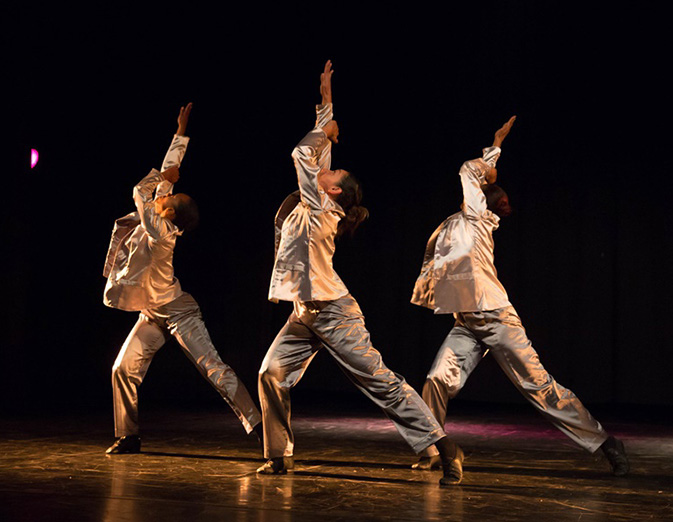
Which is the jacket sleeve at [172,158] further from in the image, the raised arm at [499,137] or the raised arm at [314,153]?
the raised arm at [499,137]

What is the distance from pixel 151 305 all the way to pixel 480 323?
5.16 feet

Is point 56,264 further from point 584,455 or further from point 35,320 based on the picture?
point 584,455

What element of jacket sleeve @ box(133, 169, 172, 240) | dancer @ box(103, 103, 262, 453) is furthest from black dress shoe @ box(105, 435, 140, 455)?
jacket sleeve @ box(133, 169, 172, 240)

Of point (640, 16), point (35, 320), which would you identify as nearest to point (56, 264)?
point (35, 320)

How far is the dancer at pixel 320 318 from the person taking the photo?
3.59m

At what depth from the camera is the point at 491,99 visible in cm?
696

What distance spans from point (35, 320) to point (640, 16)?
4966 millimetres

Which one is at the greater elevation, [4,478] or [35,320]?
[35,320]

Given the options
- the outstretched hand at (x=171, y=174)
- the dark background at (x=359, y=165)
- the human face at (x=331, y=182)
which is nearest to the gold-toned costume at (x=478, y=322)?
the human face at (x=331, y=182)

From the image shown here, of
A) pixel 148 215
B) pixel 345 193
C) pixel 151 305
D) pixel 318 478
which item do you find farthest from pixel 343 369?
pixel 148 215

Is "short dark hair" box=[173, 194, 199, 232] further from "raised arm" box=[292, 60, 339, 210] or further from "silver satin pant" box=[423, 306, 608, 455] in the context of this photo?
"silver satin pant" box=[423, 306, 608, 455]

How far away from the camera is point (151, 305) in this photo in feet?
14.2

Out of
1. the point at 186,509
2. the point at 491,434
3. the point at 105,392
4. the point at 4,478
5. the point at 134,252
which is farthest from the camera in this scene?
the point at 105,392

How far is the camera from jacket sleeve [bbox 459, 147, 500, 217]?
12.8 feet
